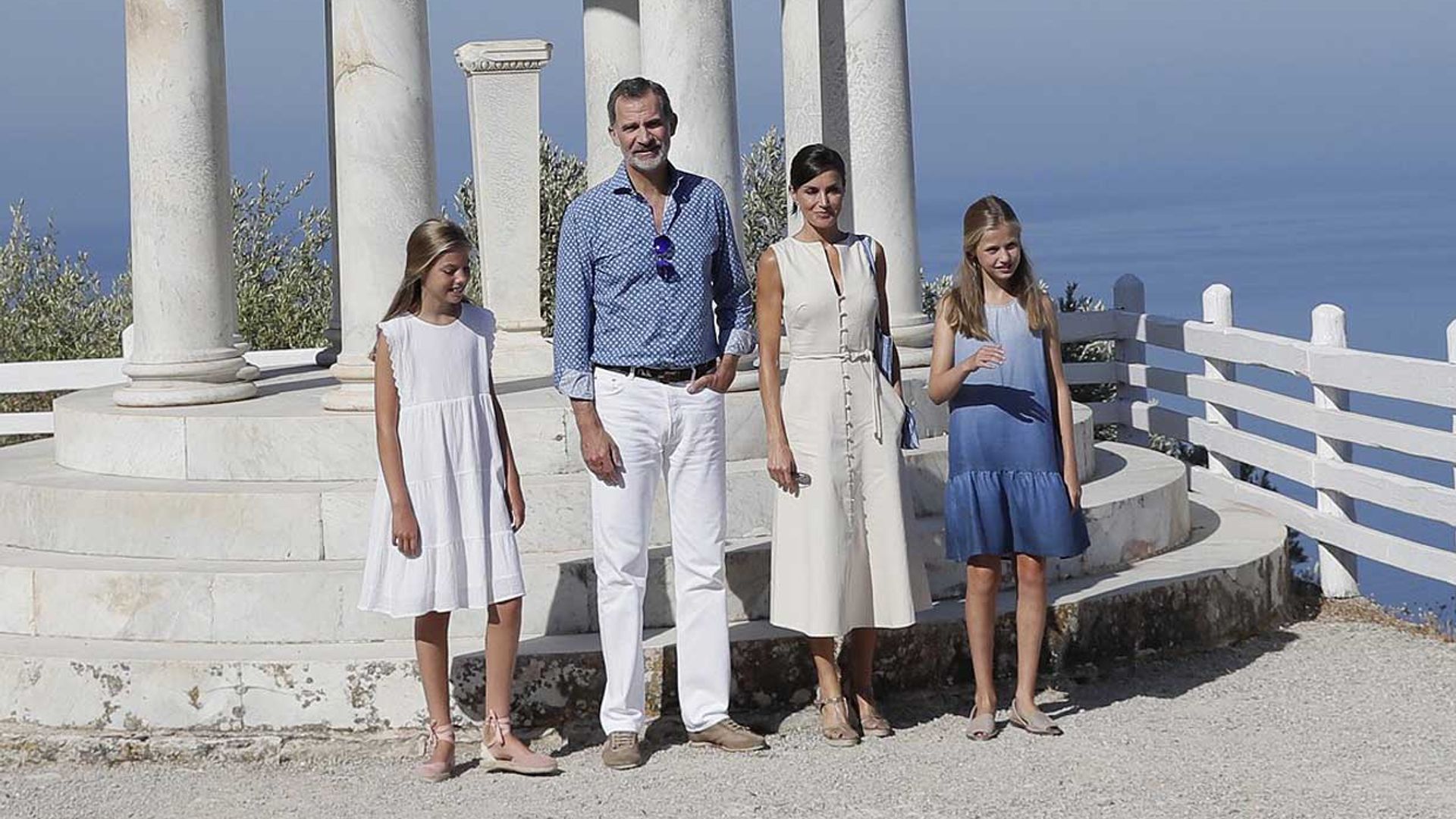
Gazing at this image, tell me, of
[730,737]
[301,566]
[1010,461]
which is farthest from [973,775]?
[301,566]

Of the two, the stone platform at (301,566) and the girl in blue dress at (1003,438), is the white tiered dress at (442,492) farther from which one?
the girl in blue dress at (1003,438)

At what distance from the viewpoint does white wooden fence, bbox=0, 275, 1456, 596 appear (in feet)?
40.9

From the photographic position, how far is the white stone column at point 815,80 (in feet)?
50.2

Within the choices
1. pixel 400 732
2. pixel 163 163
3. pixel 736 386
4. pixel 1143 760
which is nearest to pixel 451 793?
pixel 400 732

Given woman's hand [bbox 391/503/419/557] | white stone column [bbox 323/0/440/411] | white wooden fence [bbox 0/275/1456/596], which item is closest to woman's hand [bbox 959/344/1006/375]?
woman's hand [bbox 391/503/419/557]

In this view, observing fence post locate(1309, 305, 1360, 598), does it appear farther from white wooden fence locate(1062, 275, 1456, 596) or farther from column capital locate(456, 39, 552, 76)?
column capital locate(456, 39, 552, 76)

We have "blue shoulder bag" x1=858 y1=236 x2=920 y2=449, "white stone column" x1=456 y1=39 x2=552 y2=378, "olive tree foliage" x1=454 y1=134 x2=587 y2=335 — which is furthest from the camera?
"olive tree foliage" x1=454 y1=134 x2=587 y2=335

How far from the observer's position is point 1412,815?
8.50m

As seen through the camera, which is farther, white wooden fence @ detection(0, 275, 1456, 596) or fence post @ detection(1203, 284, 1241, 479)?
fence post @ detection(1203, 284, 1241, 479)

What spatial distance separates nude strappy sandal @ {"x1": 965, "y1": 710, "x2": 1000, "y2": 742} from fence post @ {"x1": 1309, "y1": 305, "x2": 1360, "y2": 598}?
4619 millimetres

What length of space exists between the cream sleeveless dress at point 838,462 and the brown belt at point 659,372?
1.71ft

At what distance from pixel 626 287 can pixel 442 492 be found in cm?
123

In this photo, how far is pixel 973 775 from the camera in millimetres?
9242

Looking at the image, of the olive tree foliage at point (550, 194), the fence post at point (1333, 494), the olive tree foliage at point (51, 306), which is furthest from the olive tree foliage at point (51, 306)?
the fence post at point (1333, 494)
